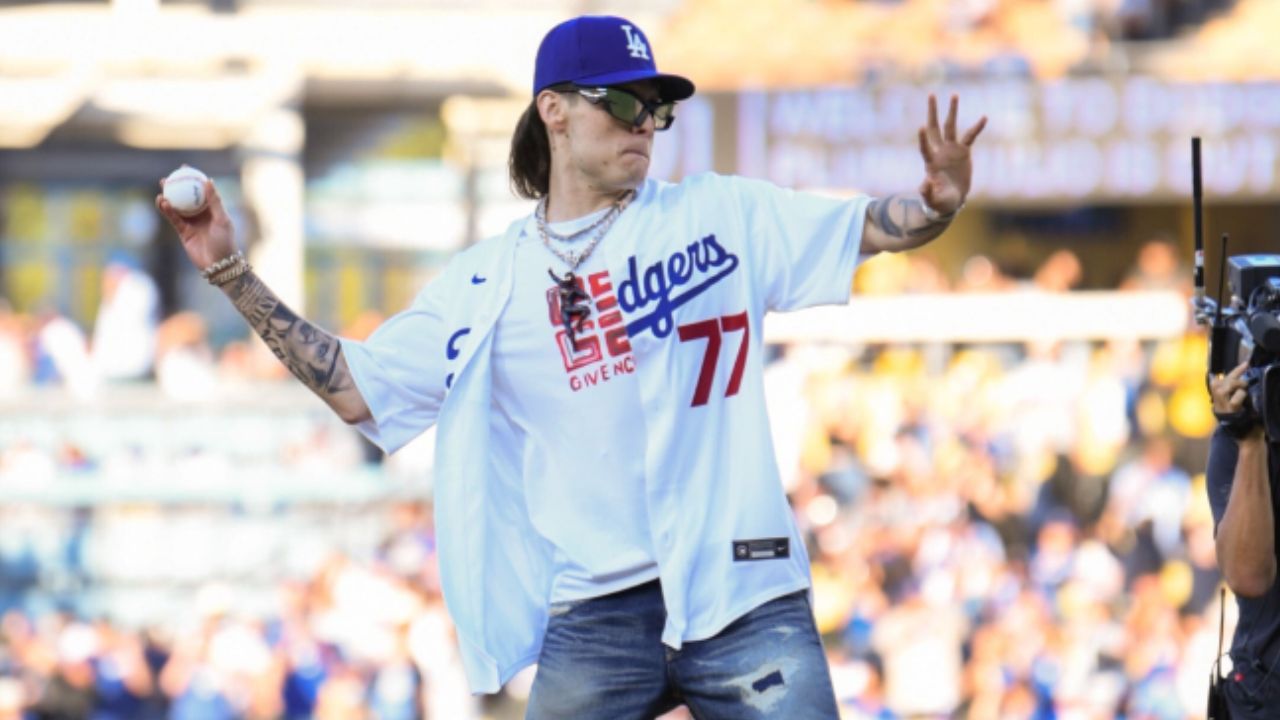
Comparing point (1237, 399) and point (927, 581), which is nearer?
point (1237, 399)

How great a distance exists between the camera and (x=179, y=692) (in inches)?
581

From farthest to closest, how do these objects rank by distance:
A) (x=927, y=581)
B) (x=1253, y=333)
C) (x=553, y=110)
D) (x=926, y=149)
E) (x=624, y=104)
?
1. (x=927, y=581)
2. (x=553, y=110)
3. (x=624, y=104)
4. (x=1253, y=333)
5. (x=926, y=149)

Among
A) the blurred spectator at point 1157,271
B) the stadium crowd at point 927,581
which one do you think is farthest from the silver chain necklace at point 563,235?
the blurred spectator at point 1157,271

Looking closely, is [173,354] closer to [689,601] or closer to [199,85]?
[199,85]

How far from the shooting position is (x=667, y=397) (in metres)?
3.66

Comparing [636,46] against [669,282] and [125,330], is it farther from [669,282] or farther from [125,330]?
[125,330]

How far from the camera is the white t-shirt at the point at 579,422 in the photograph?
3697 mm

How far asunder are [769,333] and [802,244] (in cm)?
1320

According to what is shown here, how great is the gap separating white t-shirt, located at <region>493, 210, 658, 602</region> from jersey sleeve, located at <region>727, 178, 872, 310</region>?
290 mm

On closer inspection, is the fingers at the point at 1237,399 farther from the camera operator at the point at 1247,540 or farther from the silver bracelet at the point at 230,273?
the silver bracelet at the point at 230,273

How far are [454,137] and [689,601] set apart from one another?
15.6m

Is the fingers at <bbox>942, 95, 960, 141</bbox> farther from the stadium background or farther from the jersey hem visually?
the stadium background

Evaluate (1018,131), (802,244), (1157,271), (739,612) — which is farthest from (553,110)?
(1018,131)

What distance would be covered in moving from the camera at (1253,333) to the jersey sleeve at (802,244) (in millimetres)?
753
